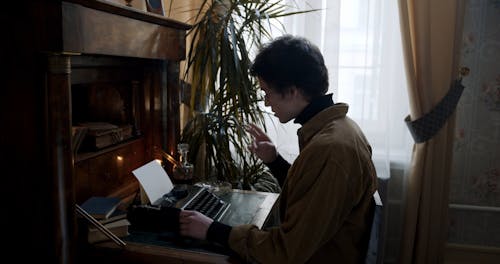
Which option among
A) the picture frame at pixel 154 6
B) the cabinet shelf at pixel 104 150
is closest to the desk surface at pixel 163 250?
the cabinet shelf at pixel 104 150

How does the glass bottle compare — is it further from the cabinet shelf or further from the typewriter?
the cabinet shelf

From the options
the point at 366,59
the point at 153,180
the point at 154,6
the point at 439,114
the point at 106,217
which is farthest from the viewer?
the point at 366,59

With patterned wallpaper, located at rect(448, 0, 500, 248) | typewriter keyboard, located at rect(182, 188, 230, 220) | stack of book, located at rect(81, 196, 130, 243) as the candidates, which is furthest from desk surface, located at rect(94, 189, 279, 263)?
patterned wallpaper, located at rect(448, 0, 500, 248)

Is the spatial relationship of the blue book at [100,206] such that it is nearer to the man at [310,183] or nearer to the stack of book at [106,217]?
the stack of book at [106,217]

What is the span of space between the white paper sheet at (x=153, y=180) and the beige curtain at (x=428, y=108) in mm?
1362

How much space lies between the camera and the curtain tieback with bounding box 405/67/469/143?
2270mm

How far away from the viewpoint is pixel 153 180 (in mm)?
1543

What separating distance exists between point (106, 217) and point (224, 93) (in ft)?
3.17

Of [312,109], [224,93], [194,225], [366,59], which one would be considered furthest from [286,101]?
[366,59]

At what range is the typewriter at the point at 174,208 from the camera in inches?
52.9

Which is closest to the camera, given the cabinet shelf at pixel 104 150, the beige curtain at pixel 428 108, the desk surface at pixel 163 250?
the desk surface at pixel 163 250

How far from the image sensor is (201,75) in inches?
80.0

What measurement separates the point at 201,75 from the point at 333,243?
1106 mm

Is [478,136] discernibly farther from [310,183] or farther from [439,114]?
[310,183]
